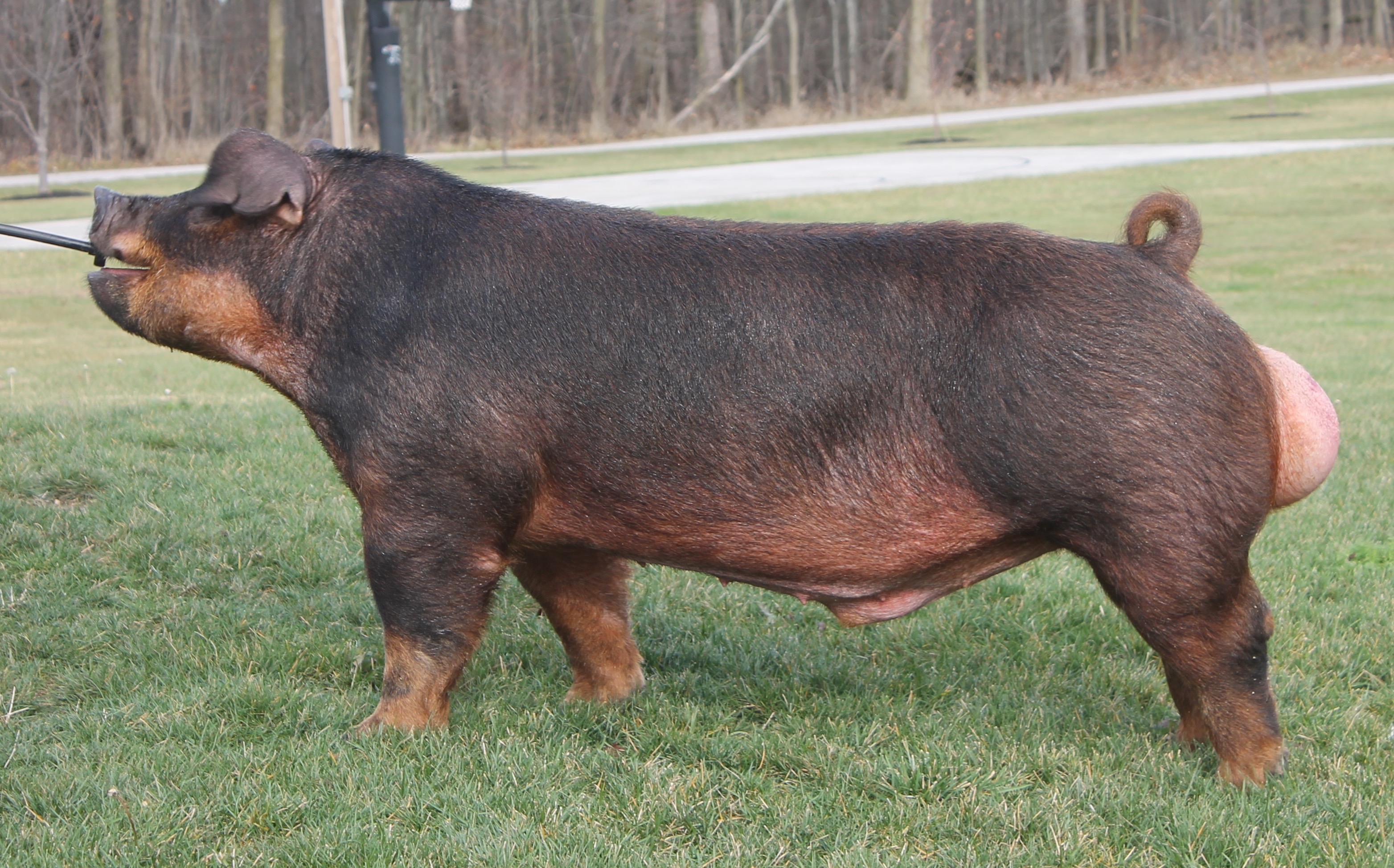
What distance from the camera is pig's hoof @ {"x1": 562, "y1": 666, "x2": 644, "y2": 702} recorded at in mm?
Answer: 4223

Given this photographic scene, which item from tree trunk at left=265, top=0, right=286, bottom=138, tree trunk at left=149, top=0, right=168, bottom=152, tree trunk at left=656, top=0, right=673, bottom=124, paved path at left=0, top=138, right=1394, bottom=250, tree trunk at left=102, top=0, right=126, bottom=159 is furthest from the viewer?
tree trunk at left=656, top=0, right=673, bottom=124

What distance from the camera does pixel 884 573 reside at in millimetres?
3504

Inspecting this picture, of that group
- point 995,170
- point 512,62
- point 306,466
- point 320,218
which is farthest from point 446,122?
point 320,218

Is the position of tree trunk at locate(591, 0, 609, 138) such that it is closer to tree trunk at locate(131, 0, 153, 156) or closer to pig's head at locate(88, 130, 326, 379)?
tree trunk at locate(131, 0, 153, 156)

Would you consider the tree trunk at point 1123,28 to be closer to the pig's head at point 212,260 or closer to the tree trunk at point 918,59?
the tree trunk at point 918,59

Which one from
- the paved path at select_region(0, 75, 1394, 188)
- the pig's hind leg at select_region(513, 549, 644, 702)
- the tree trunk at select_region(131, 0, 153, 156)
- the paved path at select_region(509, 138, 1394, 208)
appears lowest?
the pig's hind leg at select_region(513, 549, 644, 702)

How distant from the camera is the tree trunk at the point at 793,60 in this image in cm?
4441

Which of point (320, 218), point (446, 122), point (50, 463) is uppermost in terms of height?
point (446, 122)

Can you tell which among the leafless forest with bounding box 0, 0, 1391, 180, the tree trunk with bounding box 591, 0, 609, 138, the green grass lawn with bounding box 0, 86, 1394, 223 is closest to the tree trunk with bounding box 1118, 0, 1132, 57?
the leafless forest with bounding box 0, 0, 1391, 180

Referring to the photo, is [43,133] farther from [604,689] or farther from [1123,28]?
[1123,28]

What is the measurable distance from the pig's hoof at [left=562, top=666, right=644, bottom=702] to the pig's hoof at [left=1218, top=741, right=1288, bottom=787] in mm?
1757

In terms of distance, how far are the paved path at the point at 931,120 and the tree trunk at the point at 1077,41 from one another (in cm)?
395

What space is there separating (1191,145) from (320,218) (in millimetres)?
27174

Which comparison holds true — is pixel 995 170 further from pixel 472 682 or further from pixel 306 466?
A: pixel 472 682
